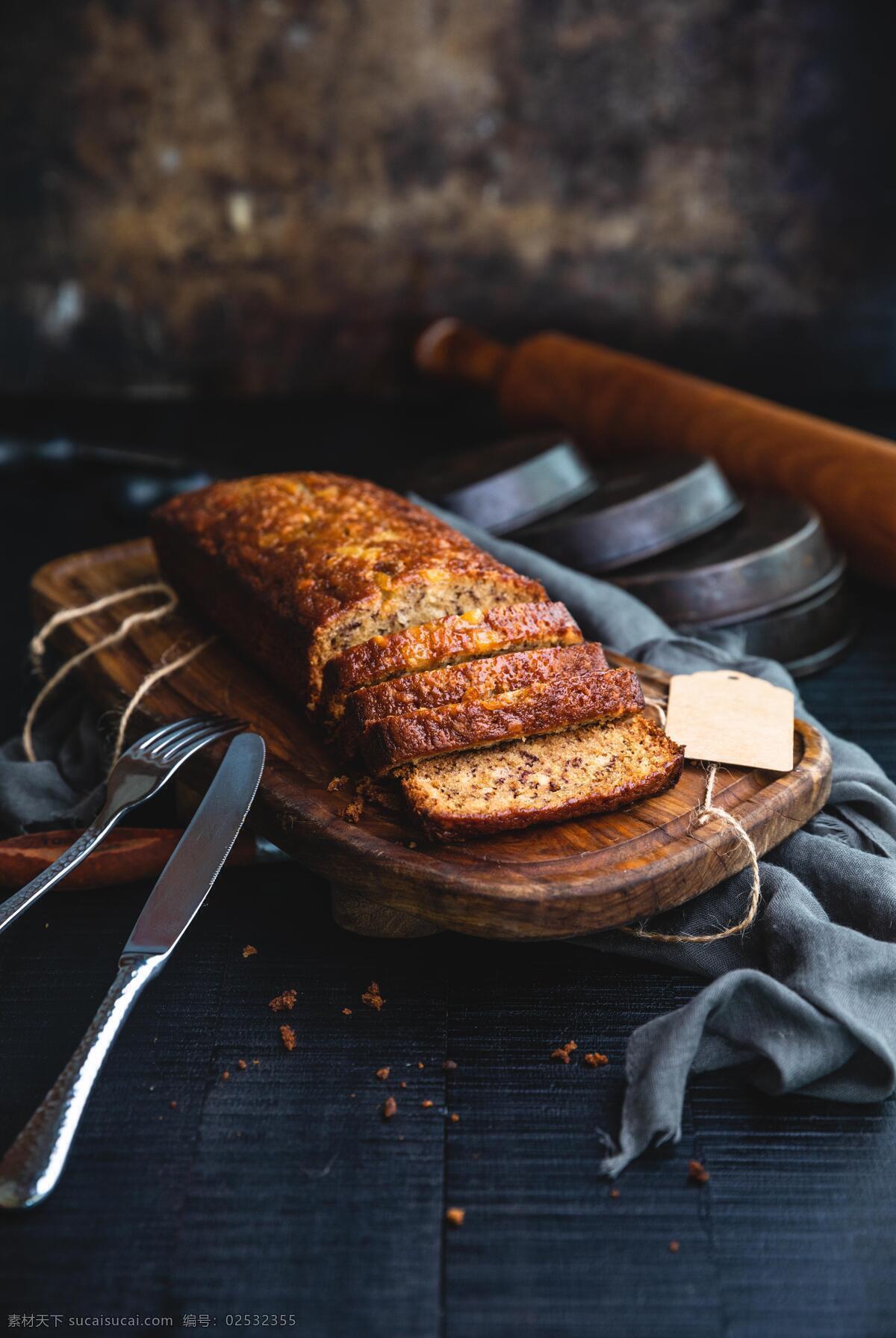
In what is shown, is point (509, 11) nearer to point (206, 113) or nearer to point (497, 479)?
point (206, 113)

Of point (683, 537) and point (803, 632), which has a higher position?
point (683, 537)

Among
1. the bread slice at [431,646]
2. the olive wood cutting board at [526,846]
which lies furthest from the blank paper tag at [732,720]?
the bread slice at [431,646]

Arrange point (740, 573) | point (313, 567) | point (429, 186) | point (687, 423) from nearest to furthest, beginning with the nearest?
point (313, 567) → point (740, 573) → point (687, 423) → point (429, 186)

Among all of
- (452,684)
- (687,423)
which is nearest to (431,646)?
(452,684)

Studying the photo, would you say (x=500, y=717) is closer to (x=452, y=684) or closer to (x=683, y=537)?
(x=452, y=684)

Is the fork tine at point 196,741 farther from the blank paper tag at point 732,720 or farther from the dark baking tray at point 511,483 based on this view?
the dark baking tray at point 511,483

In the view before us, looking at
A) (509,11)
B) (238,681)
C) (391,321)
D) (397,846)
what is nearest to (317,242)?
(391,321)

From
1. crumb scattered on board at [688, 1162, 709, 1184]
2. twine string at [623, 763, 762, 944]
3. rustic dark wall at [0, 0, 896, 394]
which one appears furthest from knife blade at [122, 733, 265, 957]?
rustic dark wall at [0, 0, 896, 394]

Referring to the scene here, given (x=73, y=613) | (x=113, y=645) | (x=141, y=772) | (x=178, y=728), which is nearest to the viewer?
(x=141, y=772)
